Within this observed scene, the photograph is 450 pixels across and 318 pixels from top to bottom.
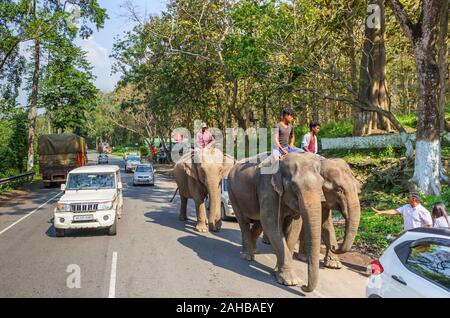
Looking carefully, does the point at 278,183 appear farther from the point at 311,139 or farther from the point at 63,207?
the point at 63,207

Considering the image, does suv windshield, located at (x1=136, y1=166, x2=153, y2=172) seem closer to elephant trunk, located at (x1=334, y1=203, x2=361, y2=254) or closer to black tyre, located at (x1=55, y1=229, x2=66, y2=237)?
black tyre, located at (x1=55, y1=229, x2=66, y2=237)

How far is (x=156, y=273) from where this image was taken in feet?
28.0

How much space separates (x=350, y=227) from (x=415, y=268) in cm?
259

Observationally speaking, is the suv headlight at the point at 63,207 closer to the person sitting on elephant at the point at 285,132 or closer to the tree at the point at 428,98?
the person sitting on elephant at the point at 285,132

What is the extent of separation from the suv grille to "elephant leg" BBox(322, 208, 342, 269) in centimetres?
595

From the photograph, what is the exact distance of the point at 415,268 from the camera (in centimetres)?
510

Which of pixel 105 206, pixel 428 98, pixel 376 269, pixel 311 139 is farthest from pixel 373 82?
pixel 376 269

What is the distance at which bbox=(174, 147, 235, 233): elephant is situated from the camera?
1220cm

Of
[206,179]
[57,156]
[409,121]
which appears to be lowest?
[206,179]

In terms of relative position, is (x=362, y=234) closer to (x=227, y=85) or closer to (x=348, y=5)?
(x=348, y=5)

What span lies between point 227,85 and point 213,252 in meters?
26.2

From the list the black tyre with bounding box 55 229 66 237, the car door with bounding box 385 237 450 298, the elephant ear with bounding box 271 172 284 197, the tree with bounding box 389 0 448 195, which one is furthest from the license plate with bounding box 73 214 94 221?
the tree with bounding box 389 0 448 195

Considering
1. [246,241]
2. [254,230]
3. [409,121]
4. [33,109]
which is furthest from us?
[33,109]

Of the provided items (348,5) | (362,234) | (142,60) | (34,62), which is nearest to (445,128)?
(348,5)
